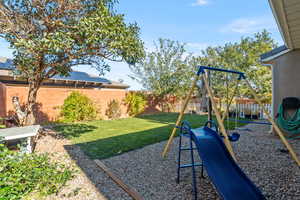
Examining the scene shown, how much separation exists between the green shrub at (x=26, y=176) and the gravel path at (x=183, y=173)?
69 centimetres

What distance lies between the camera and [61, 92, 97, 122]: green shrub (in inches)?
326

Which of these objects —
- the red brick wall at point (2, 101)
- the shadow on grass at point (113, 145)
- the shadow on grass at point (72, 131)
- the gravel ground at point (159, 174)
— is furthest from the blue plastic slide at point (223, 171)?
the red brick wall at point (2, 101)

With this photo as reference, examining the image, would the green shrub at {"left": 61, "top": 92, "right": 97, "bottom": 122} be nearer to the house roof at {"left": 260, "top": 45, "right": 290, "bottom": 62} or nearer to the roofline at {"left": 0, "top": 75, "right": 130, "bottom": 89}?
the roofline at {"left": 0, "top": 75, "right": 130, "bottom": 89}

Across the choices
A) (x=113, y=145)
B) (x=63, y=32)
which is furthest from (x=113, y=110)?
(x=63, y=32)

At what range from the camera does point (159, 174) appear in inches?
109

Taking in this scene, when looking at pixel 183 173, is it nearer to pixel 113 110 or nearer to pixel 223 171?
pixel 223 171

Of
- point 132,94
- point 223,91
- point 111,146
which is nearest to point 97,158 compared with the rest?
point 111,146

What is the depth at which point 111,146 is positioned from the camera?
4328 millimetres

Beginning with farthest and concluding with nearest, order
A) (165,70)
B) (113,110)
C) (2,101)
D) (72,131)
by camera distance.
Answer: (165,70), (113,110), (2,101), (72,131)

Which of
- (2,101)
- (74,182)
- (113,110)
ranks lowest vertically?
(74,182)

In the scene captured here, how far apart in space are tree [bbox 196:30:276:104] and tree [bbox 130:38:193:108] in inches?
90.8

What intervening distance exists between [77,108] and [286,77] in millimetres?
8658

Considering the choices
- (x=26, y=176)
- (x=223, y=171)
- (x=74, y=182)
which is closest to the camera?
(x=223, y=171)

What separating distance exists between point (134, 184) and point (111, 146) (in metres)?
2.02
